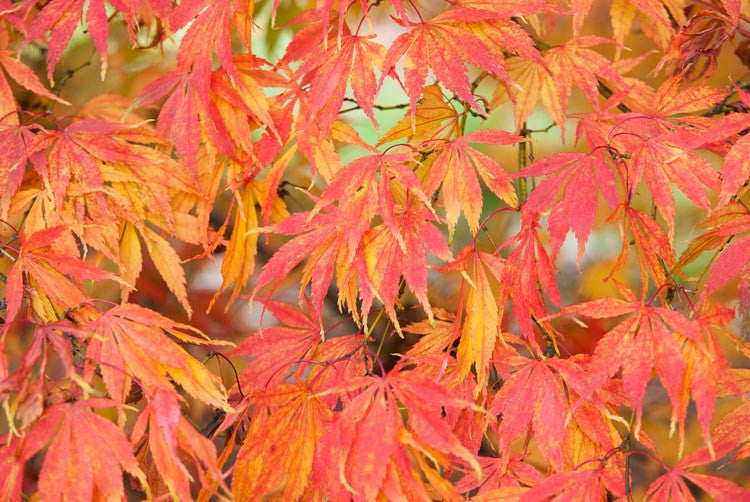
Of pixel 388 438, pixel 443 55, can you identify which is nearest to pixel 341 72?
pixel 443 55

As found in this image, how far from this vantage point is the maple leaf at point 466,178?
77 centimetres

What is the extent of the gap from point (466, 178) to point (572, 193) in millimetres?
114

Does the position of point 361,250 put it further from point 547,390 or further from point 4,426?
point 4,426

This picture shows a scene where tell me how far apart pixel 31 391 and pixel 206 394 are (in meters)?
0.18

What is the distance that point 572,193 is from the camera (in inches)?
28.0

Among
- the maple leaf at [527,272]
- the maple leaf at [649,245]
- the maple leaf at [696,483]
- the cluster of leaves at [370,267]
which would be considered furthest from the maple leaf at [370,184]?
the maple leaf at [696,483]

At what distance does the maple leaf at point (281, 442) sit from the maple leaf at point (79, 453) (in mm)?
163

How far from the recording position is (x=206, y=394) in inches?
28.7

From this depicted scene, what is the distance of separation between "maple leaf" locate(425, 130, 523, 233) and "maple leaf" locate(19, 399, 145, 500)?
1.19 ft

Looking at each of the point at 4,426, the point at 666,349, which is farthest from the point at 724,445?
the point at 4,426

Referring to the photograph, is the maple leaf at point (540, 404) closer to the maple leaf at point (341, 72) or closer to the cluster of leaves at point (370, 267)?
the cluster of leaves at point (370, 267)

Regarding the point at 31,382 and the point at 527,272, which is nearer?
the point at 31,382

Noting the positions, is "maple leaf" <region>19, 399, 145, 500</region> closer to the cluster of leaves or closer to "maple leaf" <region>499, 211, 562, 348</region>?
the cluster of leaves

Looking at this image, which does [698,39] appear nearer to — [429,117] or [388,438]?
[429,117]
